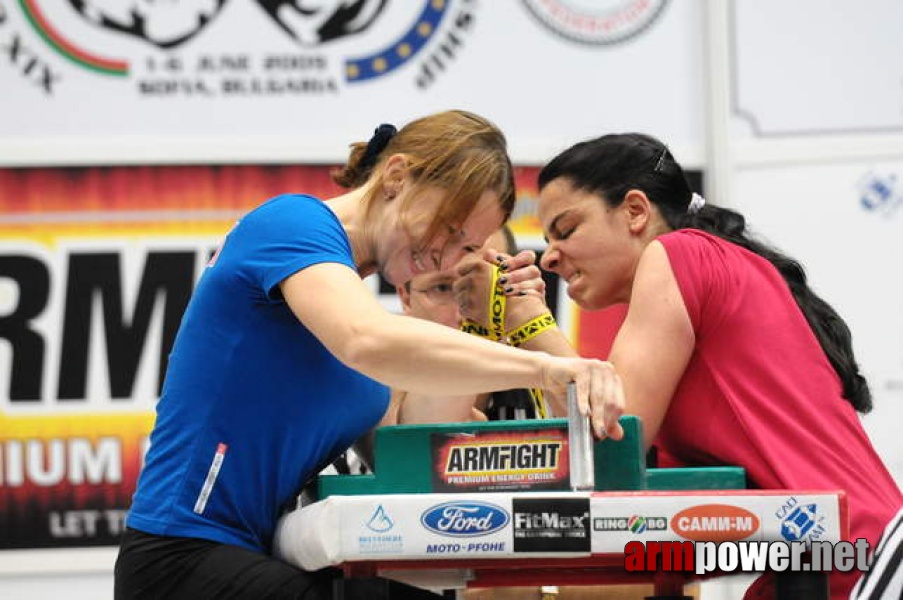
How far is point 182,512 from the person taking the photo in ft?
6.43

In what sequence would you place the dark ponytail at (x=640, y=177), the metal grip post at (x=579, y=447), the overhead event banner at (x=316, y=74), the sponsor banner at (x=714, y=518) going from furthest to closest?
the overhead event banner at (x=316, y=74), the dark ponytail at (x=640, y=177), the metal grip post at (x=579, y=447), the sponsor banner at (x=714, y=518)

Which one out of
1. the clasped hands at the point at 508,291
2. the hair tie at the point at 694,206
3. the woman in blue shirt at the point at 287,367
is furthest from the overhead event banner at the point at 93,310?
the woman in blue shirt at the point at 287,367

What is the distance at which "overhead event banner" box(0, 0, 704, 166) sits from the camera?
14.0 ft

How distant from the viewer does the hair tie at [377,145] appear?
2.26m

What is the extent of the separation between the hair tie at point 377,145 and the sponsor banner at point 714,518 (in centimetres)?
86

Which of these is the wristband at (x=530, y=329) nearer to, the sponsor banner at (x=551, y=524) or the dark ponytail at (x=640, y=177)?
the dark ponytail at (x=640, y=177)

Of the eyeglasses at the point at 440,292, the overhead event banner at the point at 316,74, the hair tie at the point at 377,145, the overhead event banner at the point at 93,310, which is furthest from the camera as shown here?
the overhead event banner at the point at 316,74

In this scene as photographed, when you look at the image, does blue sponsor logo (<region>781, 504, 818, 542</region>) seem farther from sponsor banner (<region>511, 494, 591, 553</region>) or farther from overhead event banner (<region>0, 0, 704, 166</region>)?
overhead event banner (<region>0, 0, 704, 166</region>)

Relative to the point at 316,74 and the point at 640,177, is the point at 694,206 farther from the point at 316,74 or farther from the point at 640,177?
the point at 316,74

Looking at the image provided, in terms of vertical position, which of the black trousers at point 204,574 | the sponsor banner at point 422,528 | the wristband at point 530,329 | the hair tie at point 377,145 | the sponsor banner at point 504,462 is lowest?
the black trousers at point 204,574

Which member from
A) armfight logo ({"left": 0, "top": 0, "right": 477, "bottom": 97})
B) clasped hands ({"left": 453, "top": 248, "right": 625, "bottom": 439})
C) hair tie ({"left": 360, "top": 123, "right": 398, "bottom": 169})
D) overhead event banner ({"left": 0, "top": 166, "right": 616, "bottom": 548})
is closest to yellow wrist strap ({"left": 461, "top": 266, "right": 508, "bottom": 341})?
clasped hands ({"left": 453, "top": 248, "right": 625, "bottom": 439})

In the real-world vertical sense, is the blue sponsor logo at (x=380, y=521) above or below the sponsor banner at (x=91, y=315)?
below

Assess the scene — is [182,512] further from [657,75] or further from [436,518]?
[657,75]

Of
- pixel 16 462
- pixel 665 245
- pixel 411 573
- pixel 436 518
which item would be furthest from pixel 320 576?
pixel 16 462
